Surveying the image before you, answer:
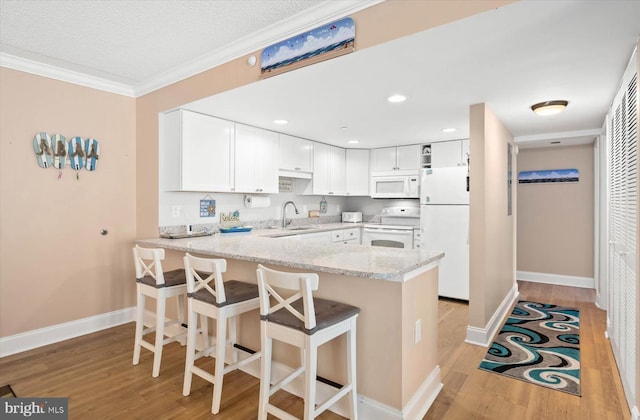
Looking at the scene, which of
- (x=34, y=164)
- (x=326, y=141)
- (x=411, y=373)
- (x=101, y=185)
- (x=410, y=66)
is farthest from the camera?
(x=326, y=141)

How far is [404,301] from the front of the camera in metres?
1.87

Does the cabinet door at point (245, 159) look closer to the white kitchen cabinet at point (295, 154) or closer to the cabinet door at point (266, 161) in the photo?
the cabinet door at point (266, 161)

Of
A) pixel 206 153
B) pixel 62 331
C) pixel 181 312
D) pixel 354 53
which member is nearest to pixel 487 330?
pixel 354 53

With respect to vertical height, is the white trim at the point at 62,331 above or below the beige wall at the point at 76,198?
below

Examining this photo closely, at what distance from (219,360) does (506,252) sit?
346 cm

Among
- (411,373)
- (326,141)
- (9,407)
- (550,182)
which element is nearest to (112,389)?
(9,407)

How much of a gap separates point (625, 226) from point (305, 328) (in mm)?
2240

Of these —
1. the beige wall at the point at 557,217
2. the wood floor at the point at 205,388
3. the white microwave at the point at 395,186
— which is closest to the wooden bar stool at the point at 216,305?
the wood floor at the point at 205,388

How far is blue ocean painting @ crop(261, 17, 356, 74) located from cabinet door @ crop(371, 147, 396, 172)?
3243 mm

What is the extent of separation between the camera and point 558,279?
5219 mm

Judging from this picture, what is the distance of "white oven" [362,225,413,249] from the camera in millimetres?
4770

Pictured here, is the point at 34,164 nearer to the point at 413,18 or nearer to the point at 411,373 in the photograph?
the point at 413,18

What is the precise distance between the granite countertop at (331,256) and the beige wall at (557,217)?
13.2 feet

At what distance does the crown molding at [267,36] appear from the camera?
205 cm
